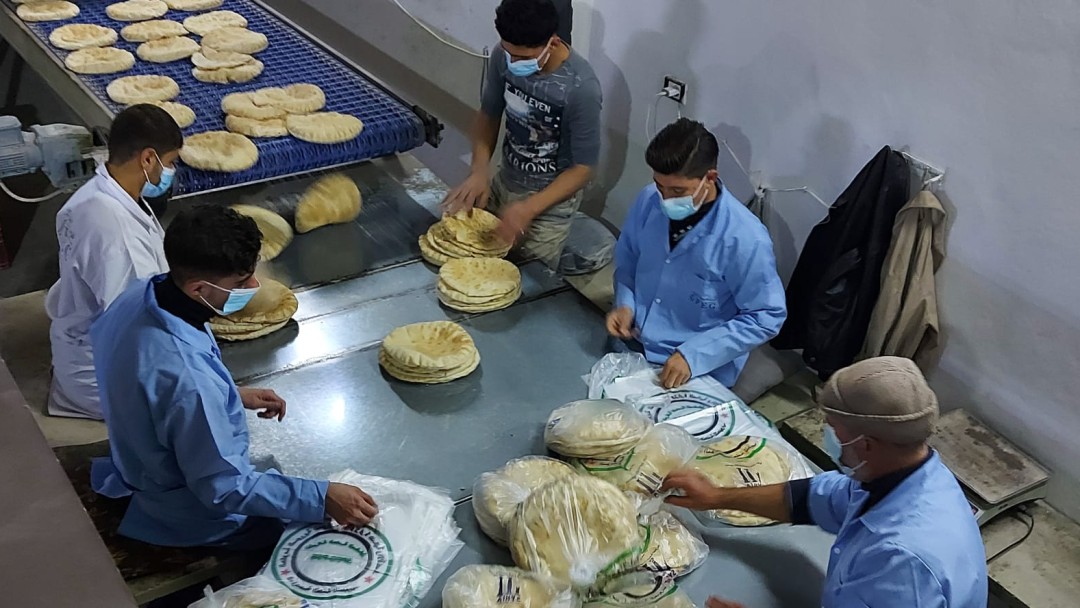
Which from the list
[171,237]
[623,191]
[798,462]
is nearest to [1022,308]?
[798,462]

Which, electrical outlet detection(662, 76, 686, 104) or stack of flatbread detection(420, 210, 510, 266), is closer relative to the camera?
stack of flatbread detection(420, 210, 510, 266)

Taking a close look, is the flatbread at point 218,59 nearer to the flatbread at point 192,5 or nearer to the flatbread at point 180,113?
the flatbread at point 180,113

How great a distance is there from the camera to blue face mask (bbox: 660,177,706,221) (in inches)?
111

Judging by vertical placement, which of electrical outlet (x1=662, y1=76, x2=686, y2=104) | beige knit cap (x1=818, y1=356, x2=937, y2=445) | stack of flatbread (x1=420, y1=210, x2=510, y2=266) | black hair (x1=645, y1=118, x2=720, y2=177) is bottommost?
stack of flatbread (x1=420, y1=210, x2=510, y2=266)

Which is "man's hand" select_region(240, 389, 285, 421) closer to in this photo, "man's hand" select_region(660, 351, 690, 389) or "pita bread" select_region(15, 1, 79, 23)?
"man's hand" select_region(660, 351, 690, 389)

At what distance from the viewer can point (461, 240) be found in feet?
11.6

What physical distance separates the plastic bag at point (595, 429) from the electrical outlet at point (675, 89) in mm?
2361

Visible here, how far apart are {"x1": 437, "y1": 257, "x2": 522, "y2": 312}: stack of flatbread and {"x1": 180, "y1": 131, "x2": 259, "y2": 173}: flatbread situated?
89 cm

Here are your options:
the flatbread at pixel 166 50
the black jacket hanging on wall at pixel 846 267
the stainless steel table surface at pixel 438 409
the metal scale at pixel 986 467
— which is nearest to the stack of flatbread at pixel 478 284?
the stainless steel table surface at pixel 438 409

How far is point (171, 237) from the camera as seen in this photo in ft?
6.40

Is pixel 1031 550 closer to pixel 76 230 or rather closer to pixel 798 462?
pixel 798 462

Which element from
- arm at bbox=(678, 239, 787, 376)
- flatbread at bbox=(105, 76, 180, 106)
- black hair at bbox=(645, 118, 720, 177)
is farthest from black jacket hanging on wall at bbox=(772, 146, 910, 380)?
flatbread at bbox=(105, 76, 180, 106)

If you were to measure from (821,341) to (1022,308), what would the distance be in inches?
30.7

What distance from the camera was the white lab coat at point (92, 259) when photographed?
272 cm
